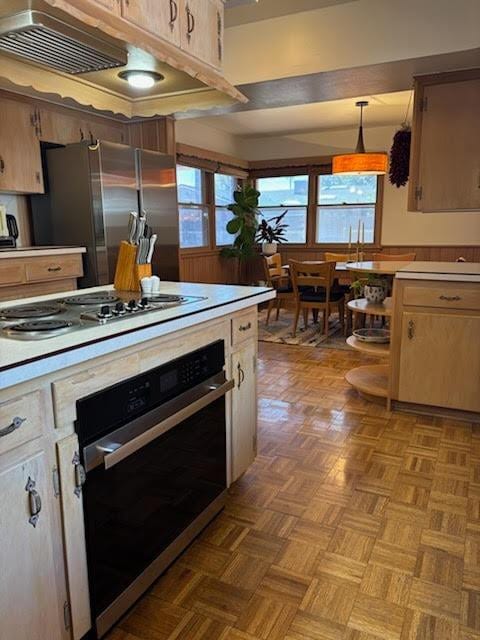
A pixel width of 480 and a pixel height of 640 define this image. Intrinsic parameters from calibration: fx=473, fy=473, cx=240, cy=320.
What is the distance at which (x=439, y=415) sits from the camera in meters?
2.91

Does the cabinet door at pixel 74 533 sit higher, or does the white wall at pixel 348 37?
the white wall at pixel 348 37

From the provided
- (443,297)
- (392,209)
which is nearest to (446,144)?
(443,297)

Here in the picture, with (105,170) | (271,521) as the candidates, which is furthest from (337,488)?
(105,170)

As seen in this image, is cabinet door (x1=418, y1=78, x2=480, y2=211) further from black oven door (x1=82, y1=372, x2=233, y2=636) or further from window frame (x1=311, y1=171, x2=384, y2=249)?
window frame (x1=311, y1=171, x2=384, y2=249)

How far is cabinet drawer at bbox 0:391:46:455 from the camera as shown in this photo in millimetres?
968

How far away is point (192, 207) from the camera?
19.2ft

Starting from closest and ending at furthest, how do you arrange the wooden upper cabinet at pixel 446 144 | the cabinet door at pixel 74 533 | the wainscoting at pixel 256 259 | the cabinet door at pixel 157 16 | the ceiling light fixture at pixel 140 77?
1. the cabinet door at pixel 74 533
2. the cabinet door at pixel 157 16
3. the ceiling light fixture at pixel 140 77
4. the wooden upper cabinet at pixel 446 144
5. the wainscoting at pixel 256 259

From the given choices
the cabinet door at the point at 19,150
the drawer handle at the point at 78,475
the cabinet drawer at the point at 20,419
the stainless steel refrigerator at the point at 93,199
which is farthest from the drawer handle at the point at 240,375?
the cabinet door at the point at 19,150

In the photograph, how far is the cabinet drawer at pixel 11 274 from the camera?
10.0 feet

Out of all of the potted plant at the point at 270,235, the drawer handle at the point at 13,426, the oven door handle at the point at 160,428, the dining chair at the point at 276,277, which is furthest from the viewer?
the potted plant at the point at 270,235

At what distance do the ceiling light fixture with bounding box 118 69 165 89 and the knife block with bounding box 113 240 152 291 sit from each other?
609mm

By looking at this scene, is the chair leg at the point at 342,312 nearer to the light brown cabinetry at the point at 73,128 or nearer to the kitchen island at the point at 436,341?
the kitchen island at the point at 436,341

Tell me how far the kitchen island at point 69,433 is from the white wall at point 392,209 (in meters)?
5.25

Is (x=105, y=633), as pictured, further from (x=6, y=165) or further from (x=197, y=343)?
(x=6, y=165)
